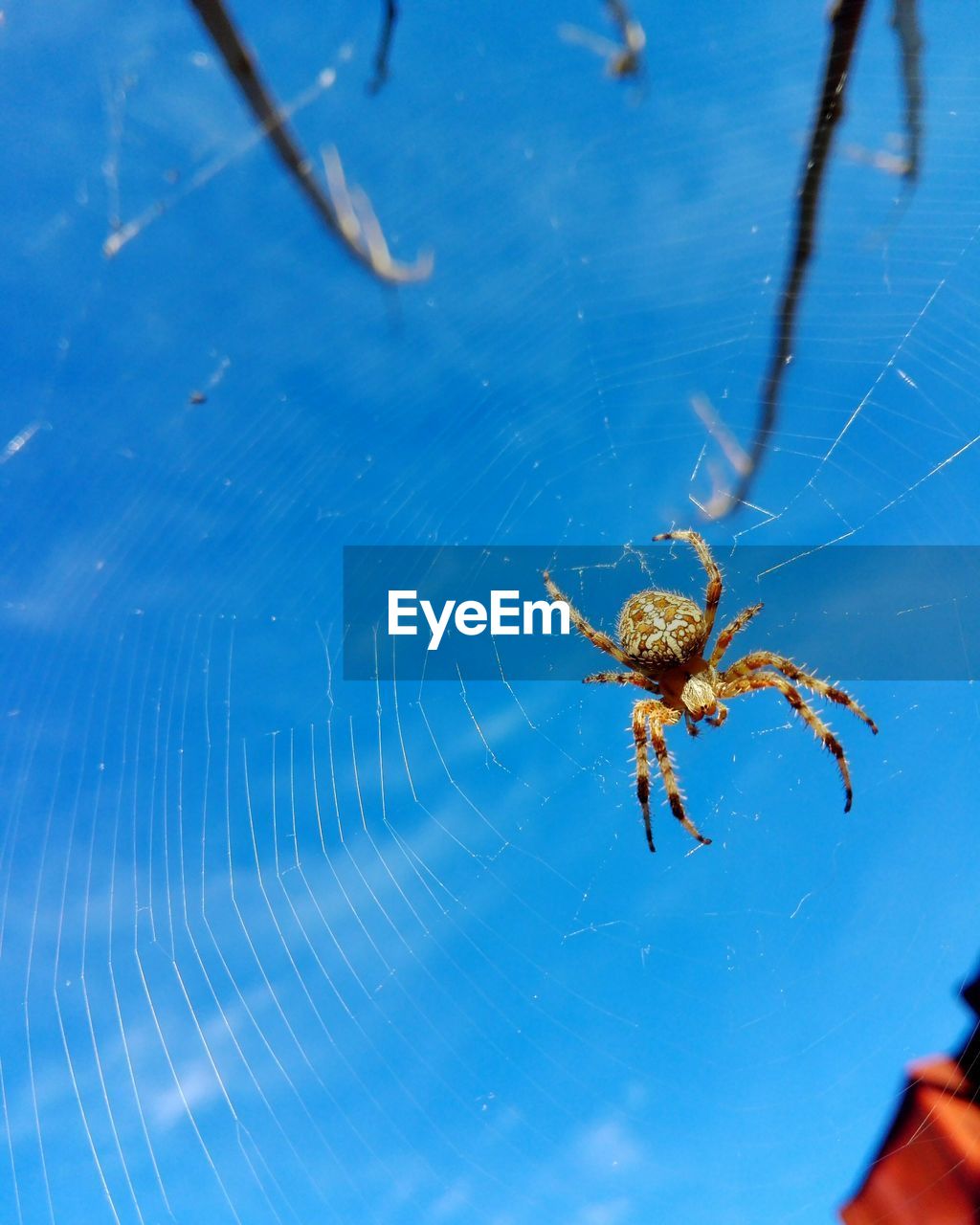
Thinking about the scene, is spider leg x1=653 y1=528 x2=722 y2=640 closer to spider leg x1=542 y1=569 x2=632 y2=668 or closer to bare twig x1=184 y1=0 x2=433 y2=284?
spider leg x1=542 y1=569 x2=632 y2=668

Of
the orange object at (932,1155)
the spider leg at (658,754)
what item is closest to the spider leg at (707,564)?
the spider leg at (658,754)

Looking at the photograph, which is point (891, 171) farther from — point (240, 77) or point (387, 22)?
point (240, 77)

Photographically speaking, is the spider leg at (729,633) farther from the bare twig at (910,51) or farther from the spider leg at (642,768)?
the bare twig at (910,51)

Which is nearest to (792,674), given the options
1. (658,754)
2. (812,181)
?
(658,754)

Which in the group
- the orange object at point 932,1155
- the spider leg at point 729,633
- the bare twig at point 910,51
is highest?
the spider leg at point 729,633

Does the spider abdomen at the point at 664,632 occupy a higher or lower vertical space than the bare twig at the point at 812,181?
higher

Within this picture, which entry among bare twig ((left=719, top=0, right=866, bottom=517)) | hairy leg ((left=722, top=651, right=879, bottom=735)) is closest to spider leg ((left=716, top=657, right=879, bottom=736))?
hairy leg ((left=722, top=651, right=879, bottom=735))

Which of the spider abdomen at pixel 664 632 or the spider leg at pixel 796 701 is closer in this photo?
the spider leg at pixel 796 701
